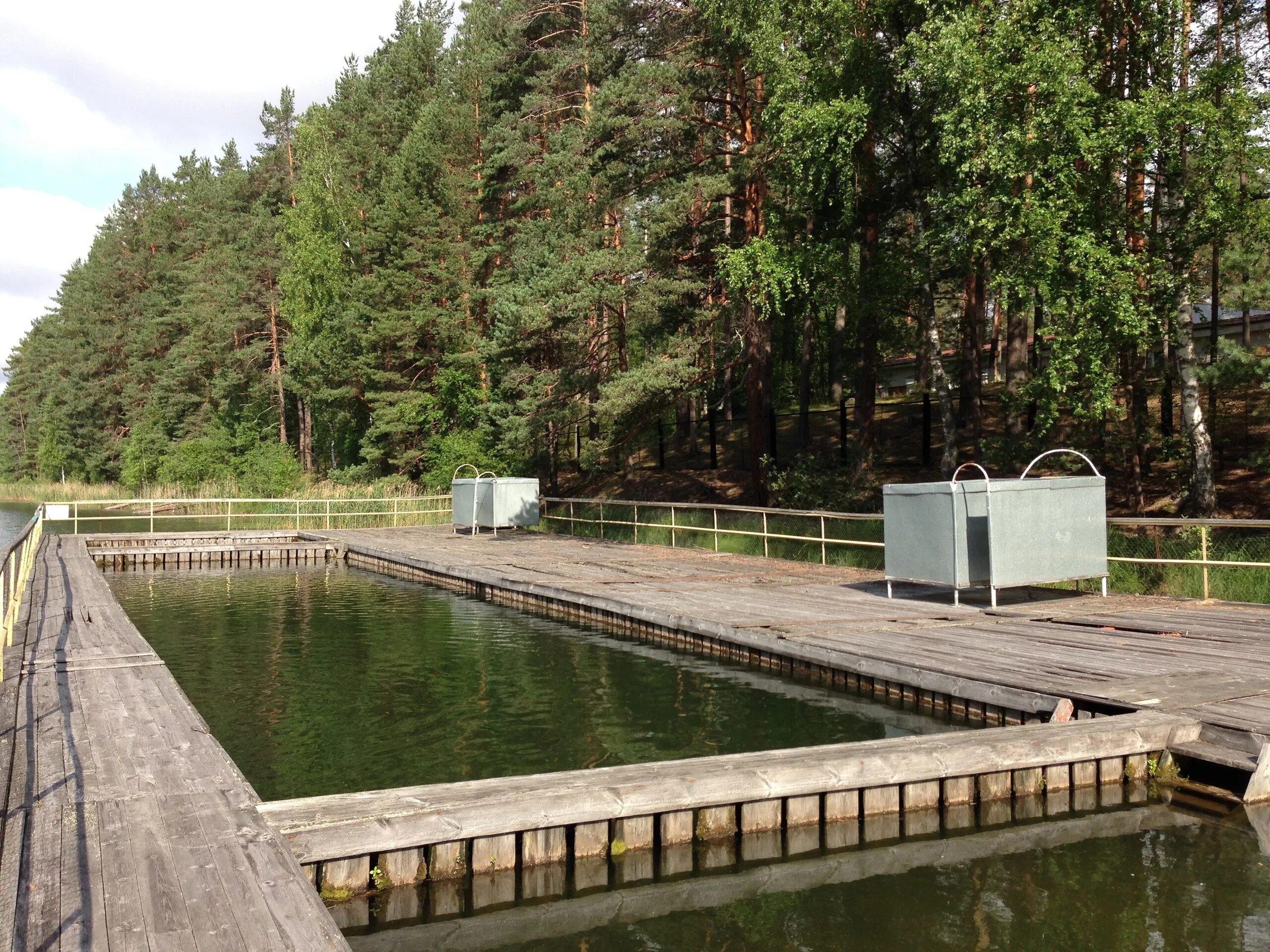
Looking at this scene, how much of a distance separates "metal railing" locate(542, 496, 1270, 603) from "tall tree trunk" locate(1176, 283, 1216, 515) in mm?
487

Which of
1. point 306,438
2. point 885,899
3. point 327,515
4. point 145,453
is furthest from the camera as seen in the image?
point 145,453

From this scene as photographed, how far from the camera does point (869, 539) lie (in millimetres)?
19906

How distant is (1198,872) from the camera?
20.4 feet

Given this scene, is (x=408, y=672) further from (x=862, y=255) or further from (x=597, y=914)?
(x=862, y=255)

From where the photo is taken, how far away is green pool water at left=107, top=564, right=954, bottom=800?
9.09 metres

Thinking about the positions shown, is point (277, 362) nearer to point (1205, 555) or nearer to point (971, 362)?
point (971, 362)

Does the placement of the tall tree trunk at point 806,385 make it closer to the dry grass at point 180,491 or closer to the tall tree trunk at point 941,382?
the tall tree trunk at point 941,382

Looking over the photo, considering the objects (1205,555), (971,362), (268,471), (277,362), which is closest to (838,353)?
(971,362)

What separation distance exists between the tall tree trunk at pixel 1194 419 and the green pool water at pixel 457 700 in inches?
329

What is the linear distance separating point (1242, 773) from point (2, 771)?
8026 millimetres

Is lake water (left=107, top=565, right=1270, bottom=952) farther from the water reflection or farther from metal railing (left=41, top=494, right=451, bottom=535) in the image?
metal railing (left=41, top=494, right=451, bottom=535)

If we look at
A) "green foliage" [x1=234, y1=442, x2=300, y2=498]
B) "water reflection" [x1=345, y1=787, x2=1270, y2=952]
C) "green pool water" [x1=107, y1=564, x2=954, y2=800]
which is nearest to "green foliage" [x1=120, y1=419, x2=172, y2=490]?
"green foliage" [x1=234, y1=442, x2=300, y2=498]

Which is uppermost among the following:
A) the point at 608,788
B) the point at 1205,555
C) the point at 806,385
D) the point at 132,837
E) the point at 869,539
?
the point at 806,385

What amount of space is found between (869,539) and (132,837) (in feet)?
52.9
